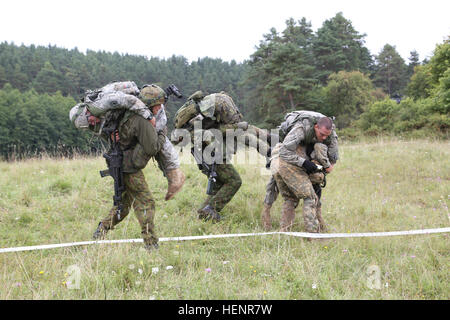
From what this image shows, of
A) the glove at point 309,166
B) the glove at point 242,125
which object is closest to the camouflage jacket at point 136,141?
the glove at point 242,125

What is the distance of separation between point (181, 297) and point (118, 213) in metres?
1.66

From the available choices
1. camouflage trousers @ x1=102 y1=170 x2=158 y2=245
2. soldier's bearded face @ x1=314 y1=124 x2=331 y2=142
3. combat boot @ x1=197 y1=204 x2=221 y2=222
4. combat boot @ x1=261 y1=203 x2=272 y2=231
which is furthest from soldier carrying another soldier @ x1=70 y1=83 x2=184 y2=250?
soldier's bearded face @ x1=314 y1=124 x2=331 y2=142

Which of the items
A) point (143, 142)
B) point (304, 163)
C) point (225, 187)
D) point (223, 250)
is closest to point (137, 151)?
point (143, 142)

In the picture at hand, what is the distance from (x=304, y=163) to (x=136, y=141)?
84.9 inches

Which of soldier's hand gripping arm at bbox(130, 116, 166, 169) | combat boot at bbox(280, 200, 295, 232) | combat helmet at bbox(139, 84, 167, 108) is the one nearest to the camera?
soldier's hand gripping arm at bbox(130, 116, 166, 169)

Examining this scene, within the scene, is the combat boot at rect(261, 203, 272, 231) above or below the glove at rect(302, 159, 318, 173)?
below

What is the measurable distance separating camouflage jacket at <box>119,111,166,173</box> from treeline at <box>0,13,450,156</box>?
1567 cm

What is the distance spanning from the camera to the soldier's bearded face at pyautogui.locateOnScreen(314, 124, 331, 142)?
4278 millimetres

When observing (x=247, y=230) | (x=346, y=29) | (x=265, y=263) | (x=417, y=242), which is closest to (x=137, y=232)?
(x=247, y=230)

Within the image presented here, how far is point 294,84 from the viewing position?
111 feet

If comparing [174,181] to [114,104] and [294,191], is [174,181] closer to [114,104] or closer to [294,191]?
[114,104]

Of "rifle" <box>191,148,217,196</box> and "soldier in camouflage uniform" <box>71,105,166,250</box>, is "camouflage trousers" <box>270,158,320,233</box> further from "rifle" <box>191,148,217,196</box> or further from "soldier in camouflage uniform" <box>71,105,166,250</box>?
"soldier in camouflage uniform" <box>71,105,166,250</box>

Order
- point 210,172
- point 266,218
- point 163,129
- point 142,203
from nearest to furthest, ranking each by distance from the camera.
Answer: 1. point 142,203
2. point 163,129
3. point 266,218
4. point 210,172

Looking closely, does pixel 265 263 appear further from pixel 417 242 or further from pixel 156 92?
pixel 156 92
